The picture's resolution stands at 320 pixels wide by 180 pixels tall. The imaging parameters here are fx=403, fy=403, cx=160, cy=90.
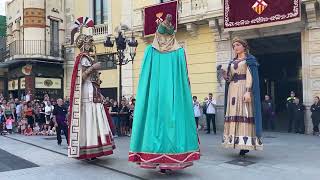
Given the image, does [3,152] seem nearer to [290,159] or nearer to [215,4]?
[290,159]

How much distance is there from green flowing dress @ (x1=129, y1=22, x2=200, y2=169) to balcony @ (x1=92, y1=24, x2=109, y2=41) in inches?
588

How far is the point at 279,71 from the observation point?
A: 20.6 metres

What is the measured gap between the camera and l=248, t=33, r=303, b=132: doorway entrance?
1772 centimetres

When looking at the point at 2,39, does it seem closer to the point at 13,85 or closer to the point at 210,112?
the point at 13,85

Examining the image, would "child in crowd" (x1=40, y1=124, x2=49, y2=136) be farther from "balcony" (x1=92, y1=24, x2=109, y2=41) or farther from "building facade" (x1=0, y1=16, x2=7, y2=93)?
"building facade" (x1=0, y1=16, x2=7, y2=93)

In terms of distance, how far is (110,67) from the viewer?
2058 centimetres

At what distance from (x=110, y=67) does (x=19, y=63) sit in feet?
21.0

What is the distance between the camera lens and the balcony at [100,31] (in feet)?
68.0

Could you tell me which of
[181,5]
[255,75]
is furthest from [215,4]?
[255,75]

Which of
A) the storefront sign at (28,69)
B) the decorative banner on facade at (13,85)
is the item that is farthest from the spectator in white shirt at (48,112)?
the decorative banner on facade at (13,85)

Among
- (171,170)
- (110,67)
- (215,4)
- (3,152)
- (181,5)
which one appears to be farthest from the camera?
(110,67)

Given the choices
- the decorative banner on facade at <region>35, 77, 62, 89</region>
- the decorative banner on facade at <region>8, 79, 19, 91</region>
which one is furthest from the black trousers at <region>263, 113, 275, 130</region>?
the decorative banner on facade at <region>8, 79, 19, 91</region>

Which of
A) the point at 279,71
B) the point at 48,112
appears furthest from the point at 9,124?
the point at 279,71

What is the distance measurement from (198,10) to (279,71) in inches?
263
